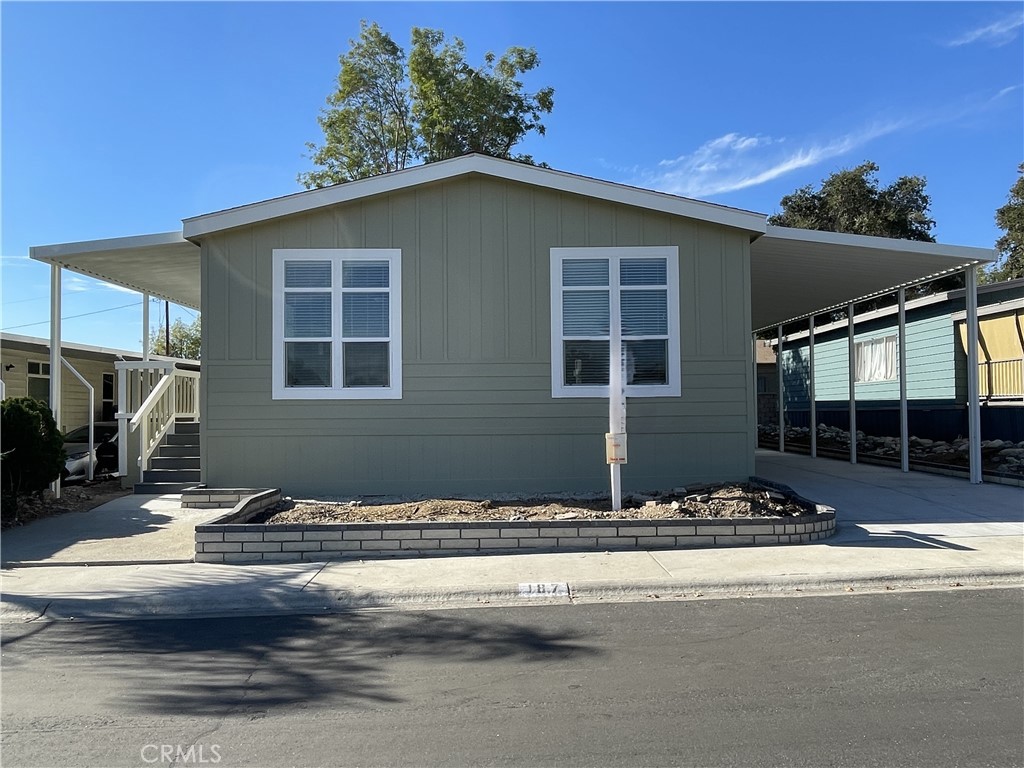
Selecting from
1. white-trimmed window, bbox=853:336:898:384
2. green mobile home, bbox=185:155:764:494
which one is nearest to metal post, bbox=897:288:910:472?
white-trimmed window, bbox=853:336:898:384

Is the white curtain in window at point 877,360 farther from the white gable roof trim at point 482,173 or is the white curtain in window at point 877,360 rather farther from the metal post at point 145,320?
the metal post at point 145,320

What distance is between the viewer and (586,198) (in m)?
9.90

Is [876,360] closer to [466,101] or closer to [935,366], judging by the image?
[935,366]

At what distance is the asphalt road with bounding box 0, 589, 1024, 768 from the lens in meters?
3.39

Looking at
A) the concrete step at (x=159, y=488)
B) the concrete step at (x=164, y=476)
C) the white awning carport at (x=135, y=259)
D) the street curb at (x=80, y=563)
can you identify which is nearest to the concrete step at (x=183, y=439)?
the concrete step at (x=164, y=476)

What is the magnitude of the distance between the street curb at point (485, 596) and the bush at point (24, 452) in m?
4.04

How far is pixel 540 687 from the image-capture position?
414cm

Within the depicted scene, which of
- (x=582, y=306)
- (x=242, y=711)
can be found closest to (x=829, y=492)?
(x=582, y=306)

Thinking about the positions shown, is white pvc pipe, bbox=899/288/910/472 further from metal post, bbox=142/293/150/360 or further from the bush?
metal post, bbox=142/293/150/360

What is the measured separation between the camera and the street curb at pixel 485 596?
5.77 meters

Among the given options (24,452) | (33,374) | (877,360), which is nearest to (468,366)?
(24,452)

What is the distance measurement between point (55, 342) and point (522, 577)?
26.8 feet

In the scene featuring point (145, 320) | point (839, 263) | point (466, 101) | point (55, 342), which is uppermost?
point (466, 101)

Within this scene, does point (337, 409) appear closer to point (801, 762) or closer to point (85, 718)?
point (85, 718)
